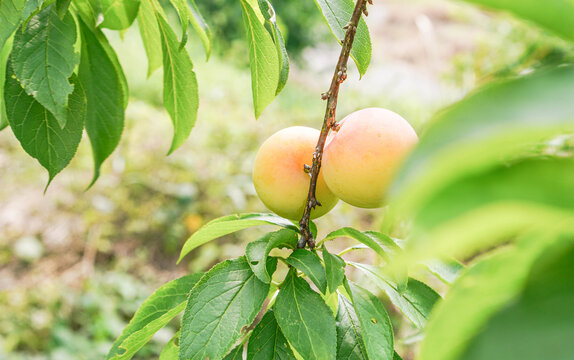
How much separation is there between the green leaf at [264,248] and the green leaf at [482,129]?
340mm

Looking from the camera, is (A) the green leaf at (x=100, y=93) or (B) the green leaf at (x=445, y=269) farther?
(A) the green leaf at (x=100, y=93)

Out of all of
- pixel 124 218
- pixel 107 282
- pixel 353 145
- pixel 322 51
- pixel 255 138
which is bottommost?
pixel 107 282

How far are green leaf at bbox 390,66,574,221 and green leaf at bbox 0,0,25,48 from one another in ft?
1.90

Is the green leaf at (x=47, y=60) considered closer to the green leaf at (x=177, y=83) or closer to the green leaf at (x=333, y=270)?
the green leaf at (x=177, y=83)

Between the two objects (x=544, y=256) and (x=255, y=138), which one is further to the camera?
(x=255, y=138)

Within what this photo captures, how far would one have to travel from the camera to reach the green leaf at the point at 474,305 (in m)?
0.21

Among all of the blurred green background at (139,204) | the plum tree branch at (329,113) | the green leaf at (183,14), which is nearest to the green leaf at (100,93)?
the green leaf at (183,14)

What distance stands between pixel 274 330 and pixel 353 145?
23cm

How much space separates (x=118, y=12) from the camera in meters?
0.66

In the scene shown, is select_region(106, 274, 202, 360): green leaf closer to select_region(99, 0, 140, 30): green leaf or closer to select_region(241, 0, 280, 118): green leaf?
select_region(241, 0, 280, 118): green leaf

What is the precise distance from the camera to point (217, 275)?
0.53 meters

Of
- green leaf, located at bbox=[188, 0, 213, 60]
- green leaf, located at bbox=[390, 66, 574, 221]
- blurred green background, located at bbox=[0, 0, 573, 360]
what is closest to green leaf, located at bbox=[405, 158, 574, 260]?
green leaf, located at bbox=[390, 66, 574, 221]

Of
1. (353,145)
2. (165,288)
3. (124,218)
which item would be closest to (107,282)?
(124,218)

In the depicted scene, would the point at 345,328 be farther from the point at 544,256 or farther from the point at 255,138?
the point at 255,138
